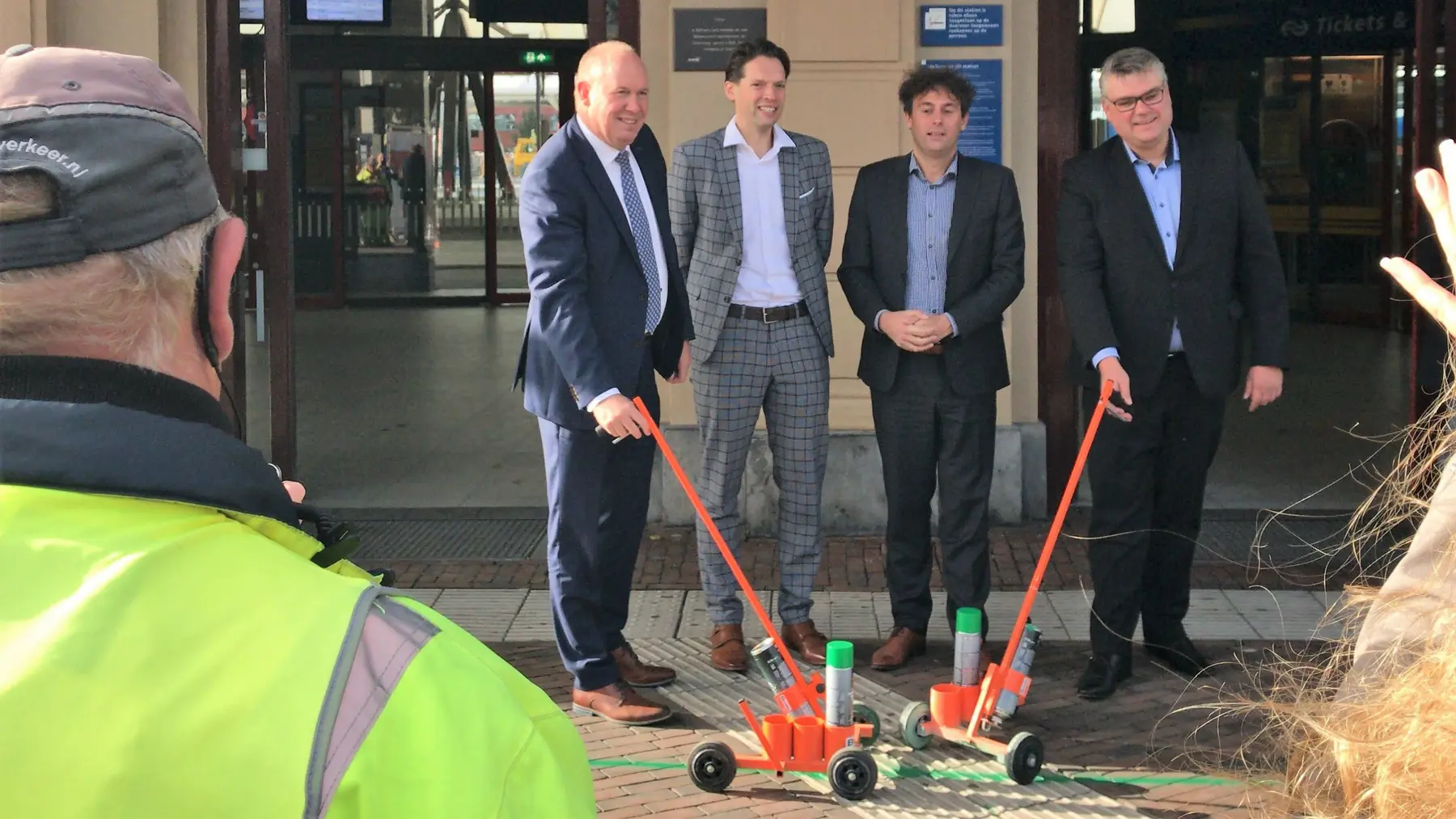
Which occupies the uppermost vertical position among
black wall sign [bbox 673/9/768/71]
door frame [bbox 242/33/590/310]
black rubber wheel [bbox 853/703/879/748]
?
door frame [bbox 242/33/590/310]

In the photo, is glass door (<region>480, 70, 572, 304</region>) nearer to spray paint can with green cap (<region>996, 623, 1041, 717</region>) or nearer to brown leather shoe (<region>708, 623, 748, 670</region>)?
brown leather shoe (<region>708, 623, 748, 670</region>)

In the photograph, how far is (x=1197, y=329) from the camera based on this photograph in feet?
16.8

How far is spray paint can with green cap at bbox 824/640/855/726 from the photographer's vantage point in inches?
165

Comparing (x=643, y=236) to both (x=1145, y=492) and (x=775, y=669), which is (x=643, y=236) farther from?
(x=1145, y=492)

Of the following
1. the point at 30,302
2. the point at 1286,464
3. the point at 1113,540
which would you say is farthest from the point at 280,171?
A: the point at 30,302

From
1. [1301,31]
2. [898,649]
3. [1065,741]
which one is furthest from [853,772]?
[1301,31]

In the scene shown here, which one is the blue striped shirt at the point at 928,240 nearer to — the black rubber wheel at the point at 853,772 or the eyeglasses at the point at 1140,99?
the eyeglasses at the point at 1140,99

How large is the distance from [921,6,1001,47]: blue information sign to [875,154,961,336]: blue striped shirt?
208cm

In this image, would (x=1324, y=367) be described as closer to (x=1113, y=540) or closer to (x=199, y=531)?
(x=1113, y=540)

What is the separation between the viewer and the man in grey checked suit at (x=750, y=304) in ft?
17.7

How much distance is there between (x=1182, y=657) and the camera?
17.7 feet

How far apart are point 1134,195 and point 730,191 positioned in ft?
4.31

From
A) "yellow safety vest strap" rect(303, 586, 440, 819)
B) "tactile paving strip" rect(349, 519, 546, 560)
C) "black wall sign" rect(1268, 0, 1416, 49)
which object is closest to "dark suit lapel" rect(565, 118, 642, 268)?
"tactile paving strip" rect(349, 519, 546, 560)

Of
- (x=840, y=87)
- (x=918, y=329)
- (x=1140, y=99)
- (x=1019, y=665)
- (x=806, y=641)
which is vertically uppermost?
(x=840, y=87)
